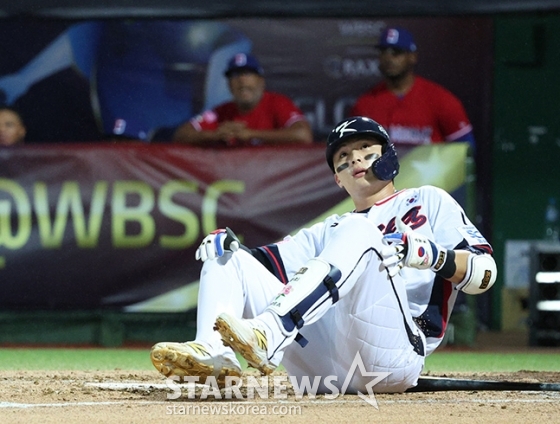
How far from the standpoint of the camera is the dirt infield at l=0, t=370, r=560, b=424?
12.6 feet

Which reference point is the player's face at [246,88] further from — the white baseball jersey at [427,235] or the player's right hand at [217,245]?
the player's right hand at [217,245]

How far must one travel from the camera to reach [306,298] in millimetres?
3939

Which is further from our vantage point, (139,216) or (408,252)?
(139,216)

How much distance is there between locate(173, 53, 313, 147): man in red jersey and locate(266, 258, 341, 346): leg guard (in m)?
4.68

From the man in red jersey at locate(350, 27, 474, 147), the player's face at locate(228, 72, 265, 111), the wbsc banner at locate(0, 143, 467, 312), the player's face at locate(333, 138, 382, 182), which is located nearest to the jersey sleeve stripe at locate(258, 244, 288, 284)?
the player's face at locate(333, 138, 382, 182)

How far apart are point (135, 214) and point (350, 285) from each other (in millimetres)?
4467

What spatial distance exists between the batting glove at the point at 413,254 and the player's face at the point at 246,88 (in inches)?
196

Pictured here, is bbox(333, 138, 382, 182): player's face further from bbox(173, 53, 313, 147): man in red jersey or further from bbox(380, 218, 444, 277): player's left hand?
bbox(173, 53, 313, 147): man in red jersey

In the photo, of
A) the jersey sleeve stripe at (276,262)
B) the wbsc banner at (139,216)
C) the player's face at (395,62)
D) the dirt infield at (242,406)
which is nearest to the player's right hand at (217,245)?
the jersey sleeve stripe at (276,262)

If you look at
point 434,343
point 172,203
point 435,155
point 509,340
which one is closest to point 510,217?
point 509,340

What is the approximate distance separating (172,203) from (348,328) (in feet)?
13.8

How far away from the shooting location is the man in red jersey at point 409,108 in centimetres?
927

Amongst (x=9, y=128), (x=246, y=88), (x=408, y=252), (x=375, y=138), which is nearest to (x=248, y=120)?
(x=246, y=88)

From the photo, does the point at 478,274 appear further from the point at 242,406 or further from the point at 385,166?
the point at 242,406
